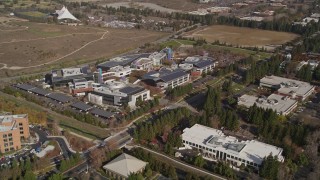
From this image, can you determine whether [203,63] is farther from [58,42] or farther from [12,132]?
[58,42]

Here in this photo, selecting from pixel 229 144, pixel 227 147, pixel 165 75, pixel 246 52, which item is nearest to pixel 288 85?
pixel 165 75

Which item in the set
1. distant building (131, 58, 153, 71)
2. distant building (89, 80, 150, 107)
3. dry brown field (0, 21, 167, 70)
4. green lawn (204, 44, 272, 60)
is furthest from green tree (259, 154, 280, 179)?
dry brown field (0, 21, 167, 70)

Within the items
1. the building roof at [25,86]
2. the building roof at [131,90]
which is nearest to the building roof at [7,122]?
the building roof at [131,90]

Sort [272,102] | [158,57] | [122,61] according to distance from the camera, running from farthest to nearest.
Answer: [158,57] < [122,61] < [272,102]

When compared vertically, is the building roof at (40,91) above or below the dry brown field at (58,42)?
below

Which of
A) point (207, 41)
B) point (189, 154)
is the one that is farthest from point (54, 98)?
point (207, 41)

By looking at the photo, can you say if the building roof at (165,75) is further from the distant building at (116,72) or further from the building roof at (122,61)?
the building roof at (122,61)

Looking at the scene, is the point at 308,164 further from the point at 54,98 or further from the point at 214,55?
the point at 214,55
